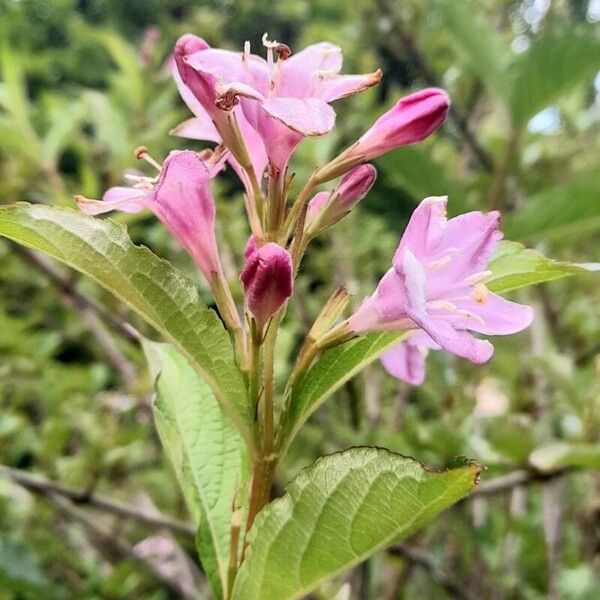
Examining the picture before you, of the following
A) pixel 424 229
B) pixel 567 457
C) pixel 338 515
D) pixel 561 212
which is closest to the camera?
pixel 338 515

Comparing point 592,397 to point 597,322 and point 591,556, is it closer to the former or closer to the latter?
point 591,556

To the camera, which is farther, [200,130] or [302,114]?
[200,130]

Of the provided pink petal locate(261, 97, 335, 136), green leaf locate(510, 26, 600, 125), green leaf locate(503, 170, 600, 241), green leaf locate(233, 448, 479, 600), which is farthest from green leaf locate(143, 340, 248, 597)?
green leaf locate(510, 26, 600, 125)

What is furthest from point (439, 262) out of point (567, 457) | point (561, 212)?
point (561, 212)

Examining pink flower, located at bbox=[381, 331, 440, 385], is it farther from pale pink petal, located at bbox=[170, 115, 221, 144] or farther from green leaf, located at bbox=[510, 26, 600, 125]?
green leaf, located at bbox=[510, 26, 600, 125]

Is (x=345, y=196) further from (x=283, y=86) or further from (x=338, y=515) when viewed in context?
(x=338, y=515)

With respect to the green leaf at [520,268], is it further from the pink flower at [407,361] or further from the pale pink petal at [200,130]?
the pale pink petal at [200,130]
